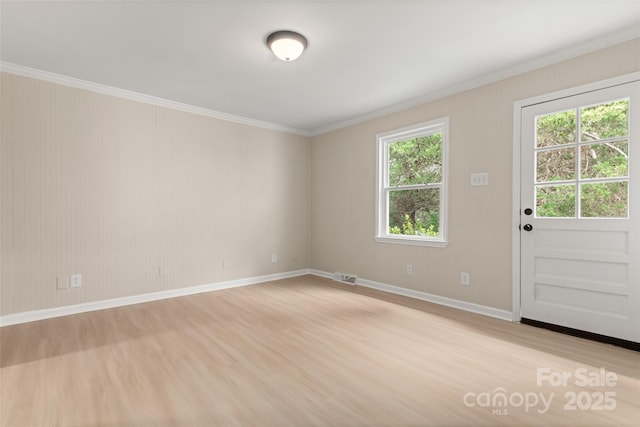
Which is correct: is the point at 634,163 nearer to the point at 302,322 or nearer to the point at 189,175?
the point at 302,322

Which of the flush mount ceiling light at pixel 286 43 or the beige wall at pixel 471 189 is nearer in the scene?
the flush mount ceiling light at pixel 286 43

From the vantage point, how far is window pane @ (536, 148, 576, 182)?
2840 mm

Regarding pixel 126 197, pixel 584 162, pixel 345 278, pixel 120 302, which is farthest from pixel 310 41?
pixel 120 302

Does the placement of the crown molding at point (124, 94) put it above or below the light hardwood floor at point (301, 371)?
above

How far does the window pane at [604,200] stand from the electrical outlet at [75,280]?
5.05 meters

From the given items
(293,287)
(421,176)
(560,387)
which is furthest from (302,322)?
(421,176)

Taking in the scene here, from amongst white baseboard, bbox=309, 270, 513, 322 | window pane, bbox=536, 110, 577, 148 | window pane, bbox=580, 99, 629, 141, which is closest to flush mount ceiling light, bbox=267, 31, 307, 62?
window pane, bbox=536, 110, 577, 148

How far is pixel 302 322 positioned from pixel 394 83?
9.10 feet

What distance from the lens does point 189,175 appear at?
4.25 m

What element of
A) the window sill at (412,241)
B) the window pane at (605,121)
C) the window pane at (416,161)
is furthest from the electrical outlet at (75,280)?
the window pane at (605,121)

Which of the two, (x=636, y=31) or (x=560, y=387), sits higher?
(x=636, y=31)

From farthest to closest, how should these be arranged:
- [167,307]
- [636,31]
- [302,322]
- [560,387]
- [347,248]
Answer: [347,248] < [167,307] < [302,322] < [636,31] < [560,387]

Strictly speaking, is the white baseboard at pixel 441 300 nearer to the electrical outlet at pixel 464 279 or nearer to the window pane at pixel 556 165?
the electrical outlet at pixel 464 279

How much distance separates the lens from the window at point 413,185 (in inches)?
152
